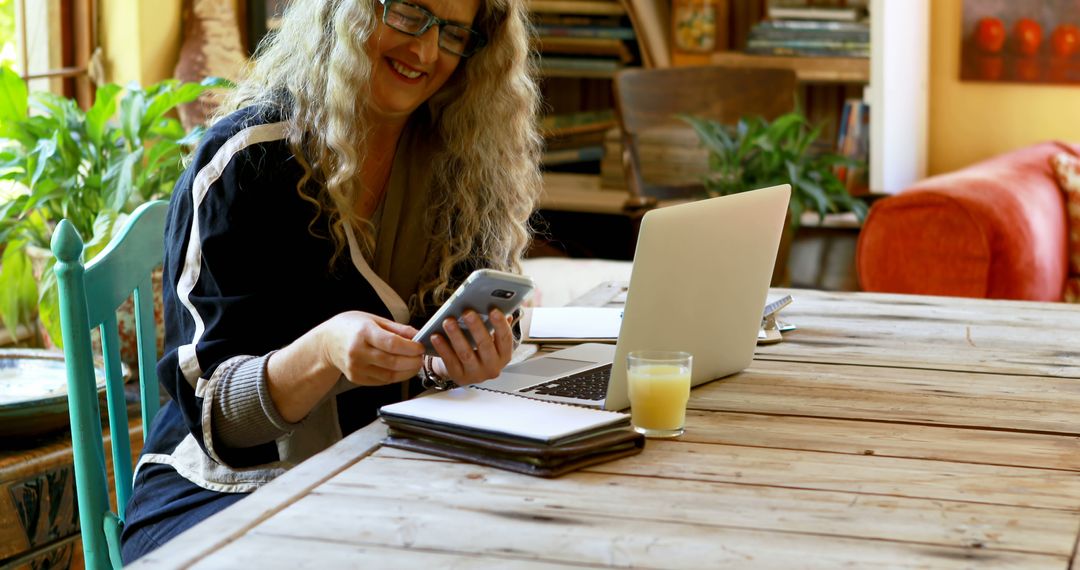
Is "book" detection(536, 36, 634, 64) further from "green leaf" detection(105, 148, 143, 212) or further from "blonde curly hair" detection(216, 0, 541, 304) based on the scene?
"blonde curly hair" detection(216, 0, 541, 304)

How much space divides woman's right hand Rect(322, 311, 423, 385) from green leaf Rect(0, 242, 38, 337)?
5.47 ft

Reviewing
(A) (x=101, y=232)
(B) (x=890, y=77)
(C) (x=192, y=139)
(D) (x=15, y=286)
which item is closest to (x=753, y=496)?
(C) (x=192, y=139)

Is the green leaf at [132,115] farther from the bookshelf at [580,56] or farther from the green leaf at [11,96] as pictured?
the bookshelf at [580,56]

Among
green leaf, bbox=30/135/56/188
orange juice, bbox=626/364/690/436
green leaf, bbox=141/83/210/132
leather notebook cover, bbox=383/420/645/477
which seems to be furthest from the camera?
green leaf, bbox=141/83/210/132

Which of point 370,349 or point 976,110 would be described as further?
point 976,110

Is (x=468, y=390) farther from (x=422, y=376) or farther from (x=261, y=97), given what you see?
(x=261, y=97)

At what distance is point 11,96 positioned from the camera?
2.60 meters

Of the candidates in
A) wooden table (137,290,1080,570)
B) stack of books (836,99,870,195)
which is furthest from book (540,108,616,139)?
wooden table (137,290,1080,570)

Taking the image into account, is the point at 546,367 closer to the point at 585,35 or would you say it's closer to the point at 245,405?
the point at 245,405

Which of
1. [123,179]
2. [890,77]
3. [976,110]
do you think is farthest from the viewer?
[976,110]

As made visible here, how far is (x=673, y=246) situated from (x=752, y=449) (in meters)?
0.22

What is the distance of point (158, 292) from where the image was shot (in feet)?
8.71

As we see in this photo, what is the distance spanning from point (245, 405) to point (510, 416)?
12.6 inches

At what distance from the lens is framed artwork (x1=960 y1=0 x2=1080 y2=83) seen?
388 centimetres
